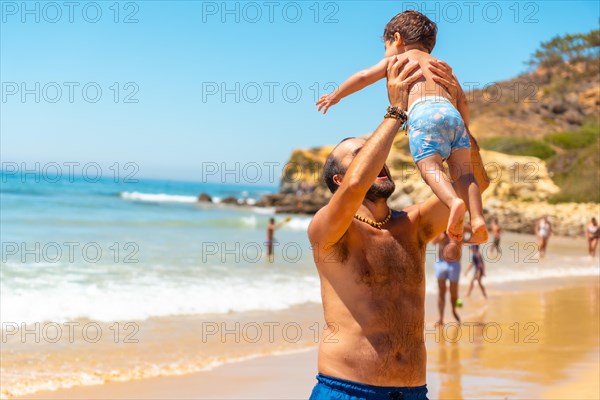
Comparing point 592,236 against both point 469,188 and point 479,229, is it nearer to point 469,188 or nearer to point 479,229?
point 469,188

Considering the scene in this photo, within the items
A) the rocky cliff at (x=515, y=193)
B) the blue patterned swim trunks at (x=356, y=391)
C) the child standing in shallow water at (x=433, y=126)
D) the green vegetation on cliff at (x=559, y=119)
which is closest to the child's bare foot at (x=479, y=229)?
the child standing in shallow water at (x=433, y=126)

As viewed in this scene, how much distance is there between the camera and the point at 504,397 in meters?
7.00

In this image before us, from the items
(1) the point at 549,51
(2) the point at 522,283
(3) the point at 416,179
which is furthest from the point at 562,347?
(1) the point at 549,51

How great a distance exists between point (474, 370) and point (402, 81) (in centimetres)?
551

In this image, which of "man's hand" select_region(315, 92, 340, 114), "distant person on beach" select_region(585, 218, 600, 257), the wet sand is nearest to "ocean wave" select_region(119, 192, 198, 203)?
"distant person on beach" select_region(585, 218, 600, 257)

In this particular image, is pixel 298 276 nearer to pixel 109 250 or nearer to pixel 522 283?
pixel 522 283

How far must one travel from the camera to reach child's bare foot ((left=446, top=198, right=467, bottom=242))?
2979 mm

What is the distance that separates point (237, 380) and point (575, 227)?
99.0ft

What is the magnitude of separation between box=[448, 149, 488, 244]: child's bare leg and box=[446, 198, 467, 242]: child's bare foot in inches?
2.6

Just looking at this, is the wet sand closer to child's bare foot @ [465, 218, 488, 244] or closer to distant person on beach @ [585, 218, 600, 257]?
child's bare foot @ [465, 218, 488, 244]

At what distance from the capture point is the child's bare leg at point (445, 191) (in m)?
2.99

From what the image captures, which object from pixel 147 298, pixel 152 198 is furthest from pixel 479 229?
pixel 152 198

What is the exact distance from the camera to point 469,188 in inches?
128

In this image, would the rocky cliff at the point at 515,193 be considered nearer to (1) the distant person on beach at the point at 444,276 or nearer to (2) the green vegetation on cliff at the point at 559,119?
(2) the green vegetation on cliff at the point at 559,119
